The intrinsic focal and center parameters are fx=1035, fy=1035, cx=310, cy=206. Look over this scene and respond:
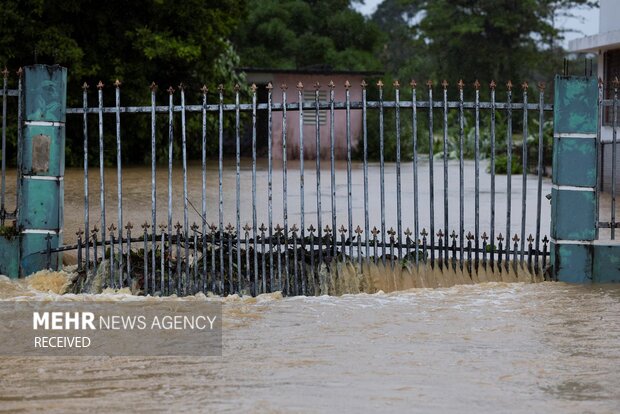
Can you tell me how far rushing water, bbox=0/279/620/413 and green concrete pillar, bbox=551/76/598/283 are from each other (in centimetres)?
54

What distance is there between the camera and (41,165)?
957cm

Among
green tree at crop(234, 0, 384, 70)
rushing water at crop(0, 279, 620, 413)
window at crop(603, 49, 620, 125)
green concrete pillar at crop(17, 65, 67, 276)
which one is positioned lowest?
rushing water at crop(0, 279, 620, 413)

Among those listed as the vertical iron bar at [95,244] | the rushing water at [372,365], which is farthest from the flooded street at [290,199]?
the rushing water at [372,365]

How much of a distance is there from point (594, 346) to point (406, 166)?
20391 millimetres

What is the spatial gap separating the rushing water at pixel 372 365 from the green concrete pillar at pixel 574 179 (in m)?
0.54

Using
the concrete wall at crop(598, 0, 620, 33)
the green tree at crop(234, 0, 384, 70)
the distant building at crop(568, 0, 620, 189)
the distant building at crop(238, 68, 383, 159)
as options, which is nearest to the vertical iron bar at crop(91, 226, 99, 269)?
the distant building at crop(568, 0, 620, 189)

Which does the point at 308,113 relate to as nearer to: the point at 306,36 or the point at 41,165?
the point at 306,36

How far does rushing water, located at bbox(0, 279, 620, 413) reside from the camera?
596 centimetres

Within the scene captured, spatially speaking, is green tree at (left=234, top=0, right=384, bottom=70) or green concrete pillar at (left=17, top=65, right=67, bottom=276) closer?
green concrete pillar at (left=17, top=65, right=67, bottom=276)

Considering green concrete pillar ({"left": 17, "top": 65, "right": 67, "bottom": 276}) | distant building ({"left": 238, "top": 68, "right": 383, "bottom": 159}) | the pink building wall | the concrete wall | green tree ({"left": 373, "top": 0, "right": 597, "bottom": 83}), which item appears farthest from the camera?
green tree ({"left": 373, "top": 0, "right": 597, "bottom": 83})

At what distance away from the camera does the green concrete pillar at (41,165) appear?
9.50 meters

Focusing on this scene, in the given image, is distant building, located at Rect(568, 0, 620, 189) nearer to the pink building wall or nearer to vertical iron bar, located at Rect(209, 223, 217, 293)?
the pink building wall

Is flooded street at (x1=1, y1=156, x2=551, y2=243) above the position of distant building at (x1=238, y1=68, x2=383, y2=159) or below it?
below

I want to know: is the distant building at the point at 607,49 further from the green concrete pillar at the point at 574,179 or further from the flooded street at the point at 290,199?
the green concrete pillar at the point at 574,179
